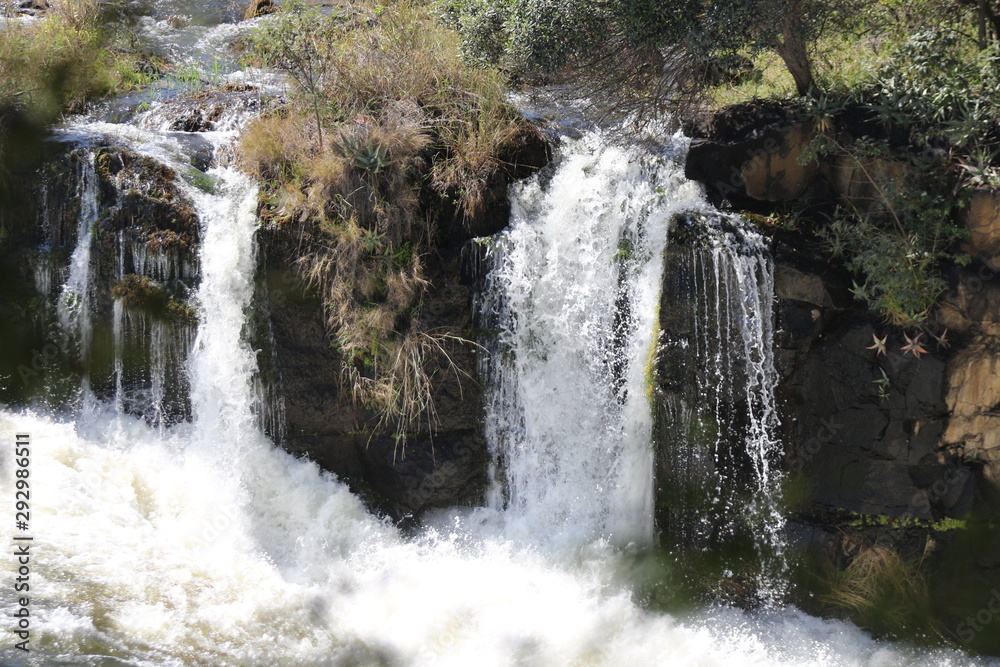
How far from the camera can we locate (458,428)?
6.56m

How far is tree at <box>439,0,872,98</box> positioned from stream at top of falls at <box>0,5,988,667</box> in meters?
0.69

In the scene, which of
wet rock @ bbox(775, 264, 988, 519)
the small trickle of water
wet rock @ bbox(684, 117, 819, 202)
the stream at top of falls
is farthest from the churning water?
wet rock @ bbox(775, 264, 988, 519)

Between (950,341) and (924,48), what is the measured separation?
6.99ft

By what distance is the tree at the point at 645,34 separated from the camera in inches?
227

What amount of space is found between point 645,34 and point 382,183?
2466mm

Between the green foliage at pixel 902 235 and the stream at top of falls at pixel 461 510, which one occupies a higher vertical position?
the green foliage at pixel 902 235

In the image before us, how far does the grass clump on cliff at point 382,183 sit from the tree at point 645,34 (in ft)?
1.46

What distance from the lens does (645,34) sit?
6223 mm

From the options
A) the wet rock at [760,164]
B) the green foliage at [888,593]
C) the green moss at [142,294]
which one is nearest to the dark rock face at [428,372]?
the green moss at [142,294]

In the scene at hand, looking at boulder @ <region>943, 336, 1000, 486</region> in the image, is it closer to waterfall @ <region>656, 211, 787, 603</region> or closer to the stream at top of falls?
waterfall @ <region>656, 211, 787, 603</region>

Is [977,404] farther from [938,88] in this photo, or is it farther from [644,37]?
[644,37]

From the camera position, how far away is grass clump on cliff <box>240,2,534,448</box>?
6297 millimetres

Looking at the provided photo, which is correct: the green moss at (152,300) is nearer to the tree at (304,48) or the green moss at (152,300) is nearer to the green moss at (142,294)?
the green moss at (142,294)

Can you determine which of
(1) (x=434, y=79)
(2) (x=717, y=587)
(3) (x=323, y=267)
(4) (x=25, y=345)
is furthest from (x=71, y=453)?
(2) (x=717, y=587)
